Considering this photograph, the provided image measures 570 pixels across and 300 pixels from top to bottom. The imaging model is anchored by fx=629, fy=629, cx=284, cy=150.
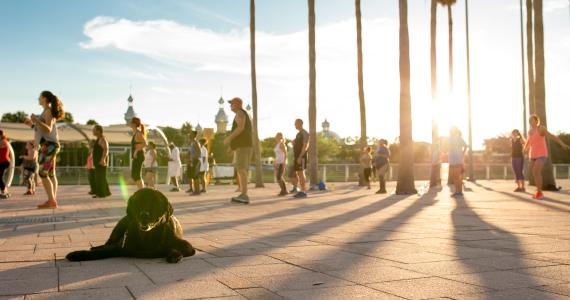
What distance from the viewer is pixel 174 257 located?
498 centimetres

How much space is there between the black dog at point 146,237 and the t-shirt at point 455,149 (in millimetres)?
11795

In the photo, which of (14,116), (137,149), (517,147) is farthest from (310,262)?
(14,116)

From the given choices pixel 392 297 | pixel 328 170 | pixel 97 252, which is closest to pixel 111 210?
pixel 97 252

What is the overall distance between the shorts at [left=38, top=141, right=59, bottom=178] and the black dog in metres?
6.30

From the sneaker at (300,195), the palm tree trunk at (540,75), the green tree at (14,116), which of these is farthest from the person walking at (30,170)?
the green tree at (14,116)

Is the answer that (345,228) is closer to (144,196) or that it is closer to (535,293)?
(144,196)

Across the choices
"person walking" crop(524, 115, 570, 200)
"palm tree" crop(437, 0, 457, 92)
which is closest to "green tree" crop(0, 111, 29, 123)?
"palm tree" crop(437, 0, 457, 92)

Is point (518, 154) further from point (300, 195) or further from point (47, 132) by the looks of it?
point (47, 132)

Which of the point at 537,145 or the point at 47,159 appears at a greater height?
the point at 537,145

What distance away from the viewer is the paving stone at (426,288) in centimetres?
380

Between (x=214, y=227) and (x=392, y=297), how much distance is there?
4.61m

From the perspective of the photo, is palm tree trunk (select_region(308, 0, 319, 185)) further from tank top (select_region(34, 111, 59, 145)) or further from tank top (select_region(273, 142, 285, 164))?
tank top (select_region(34, 111, 59, 145))

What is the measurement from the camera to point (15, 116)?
324 feet

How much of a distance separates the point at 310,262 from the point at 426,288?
1.27m
